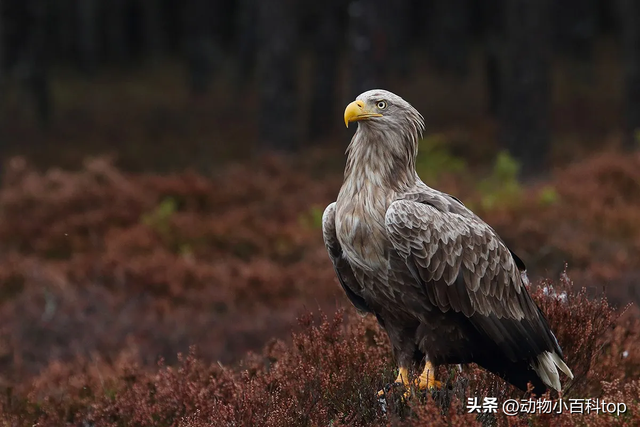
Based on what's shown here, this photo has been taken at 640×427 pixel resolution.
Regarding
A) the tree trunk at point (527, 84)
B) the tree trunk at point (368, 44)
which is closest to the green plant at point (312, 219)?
the tree trunk at point (368, 44)

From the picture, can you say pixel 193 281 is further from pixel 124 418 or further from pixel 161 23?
pixel 161 23

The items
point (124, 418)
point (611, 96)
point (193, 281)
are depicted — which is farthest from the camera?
point (611, 96)

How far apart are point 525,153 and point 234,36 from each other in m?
27.7

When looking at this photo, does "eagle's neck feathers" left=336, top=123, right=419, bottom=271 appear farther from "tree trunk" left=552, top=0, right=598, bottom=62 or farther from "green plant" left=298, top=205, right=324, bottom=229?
"tree trunk" left=552, top=0, right=598, bottom=62

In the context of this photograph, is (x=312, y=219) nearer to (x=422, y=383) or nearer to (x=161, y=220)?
(x=161, y=220)

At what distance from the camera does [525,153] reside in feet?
48.3

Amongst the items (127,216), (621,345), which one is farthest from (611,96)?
(621,345)

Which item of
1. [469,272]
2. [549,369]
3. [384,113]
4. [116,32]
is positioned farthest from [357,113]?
[116,32]

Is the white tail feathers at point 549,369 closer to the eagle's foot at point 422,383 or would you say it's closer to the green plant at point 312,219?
the eagle's foot at point 422,383

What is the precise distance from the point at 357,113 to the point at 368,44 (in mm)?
9726

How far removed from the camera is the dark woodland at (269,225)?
16.1 feet

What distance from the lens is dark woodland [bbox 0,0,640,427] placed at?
4.91m

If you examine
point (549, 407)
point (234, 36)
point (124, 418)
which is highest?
point (234, 36)

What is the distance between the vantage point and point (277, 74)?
1628 cm
